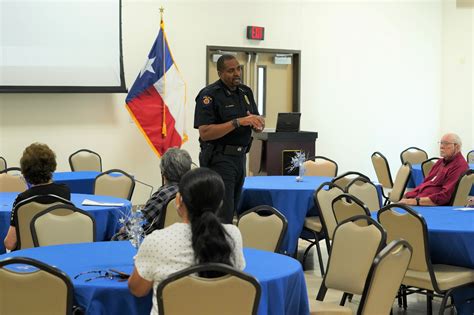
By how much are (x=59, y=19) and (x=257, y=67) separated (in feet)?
10.6

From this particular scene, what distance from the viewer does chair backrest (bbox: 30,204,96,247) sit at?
173 inches

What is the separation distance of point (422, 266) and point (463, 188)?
2.19 meters

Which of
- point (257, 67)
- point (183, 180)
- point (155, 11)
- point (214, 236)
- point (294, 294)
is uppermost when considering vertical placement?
point (155, 11)

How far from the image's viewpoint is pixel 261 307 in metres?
3.23

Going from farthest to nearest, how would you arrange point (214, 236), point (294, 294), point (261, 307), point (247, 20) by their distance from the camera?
point (247, 20) → point (294, 294) → point (261, 307) → point (214, 236)

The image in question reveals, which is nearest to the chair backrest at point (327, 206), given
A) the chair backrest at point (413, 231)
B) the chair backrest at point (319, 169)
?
the chair backrest at point (413, 231)

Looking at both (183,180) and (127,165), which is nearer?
(183,180)

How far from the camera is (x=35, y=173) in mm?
4898

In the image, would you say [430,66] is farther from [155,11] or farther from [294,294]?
[294,294]

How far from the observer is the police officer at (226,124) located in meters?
5.77

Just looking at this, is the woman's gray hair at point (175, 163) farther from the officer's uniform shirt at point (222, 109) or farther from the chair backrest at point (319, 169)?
the chair backrest at point (319, 169)

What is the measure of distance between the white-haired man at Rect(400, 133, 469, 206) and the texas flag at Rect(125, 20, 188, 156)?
3.87 meters

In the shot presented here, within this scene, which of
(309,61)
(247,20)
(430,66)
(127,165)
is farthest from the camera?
(430,66)

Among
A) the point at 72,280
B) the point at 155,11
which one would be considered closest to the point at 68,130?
the point at 155,11
